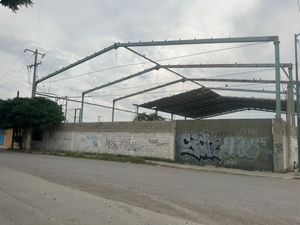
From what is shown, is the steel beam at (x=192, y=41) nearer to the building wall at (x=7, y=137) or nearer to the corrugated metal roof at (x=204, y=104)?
the corrugated metal roof at (x=204, y=104)

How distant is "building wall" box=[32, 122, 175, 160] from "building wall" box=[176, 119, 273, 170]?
136 cm

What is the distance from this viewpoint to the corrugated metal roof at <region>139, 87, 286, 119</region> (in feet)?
128

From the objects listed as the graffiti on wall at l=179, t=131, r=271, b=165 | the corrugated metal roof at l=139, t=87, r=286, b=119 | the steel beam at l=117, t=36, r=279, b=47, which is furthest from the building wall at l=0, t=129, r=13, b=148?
the graffiti on wall at l=179, t=131, r=271, b=165

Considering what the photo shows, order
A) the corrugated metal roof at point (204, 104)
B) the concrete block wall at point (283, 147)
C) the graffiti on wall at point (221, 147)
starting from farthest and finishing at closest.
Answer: the corrugated metal roof at point (204, 104) < the graffiti on wall at point (221, 147) < the concrete block wall at point (283, 147)

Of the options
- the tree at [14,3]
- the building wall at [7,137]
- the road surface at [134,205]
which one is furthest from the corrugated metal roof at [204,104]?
the tree at [14,3]

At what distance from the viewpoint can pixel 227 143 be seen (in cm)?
2556

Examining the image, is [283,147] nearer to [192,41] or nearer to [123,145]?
[192,41]

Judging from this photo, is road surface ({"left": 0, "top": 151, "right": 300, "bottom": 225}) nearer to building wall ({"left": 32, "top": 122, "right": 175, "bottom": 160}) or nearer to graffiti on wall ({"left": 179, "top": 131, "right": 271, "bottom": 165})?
graffiti on wall ({"left": 179, "top": 131, "right": 271, "bottom": 165})

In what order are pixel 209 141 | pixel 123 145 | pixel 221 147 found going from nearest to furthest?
pixel 221 147, pixel 209 141, pixel 123 145

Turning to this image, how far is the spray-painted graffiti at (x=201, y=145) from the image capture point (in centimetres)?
2606

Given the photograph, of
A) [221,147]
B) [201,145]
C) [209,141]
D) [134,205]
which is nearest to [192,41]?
[209,141]

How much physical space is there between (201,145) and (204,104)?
62.3ft

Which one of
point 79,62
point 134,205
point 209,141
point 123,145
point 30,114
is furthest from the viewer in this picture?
point 30,114

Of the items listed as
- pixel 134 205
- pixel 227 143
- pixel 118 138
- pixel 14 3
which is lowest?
pixel 134 205
